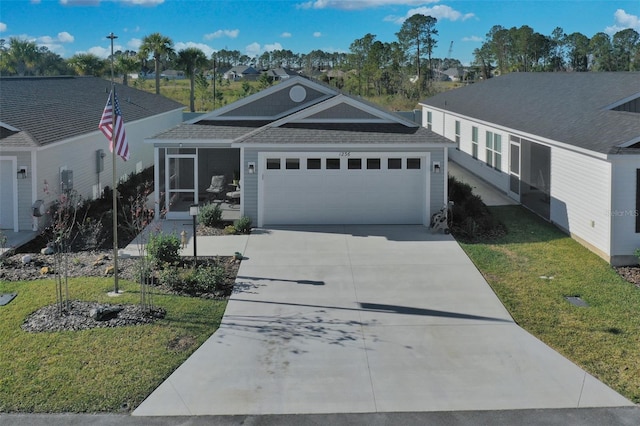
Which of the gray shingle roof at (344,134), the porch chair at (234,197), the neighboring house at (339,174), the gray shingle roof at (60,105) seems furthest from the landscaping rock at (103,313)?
the porch chair at (234,197)


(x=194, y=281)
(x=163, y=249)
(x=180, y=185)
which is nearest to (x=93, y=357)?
(x=194, y=281)

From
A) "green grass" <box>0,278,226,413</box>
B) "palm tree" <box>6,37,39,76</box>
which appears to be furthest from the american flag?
"palm tree" <box>6,37,39,76</box>

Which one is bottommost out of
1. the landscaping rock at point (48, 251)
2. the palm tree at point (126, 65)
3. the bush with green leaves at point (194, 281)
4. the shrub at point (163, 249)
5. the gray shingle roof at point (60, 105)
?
the bush with green leaves at point (194, 281)

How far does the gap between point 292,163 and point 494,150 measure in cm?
971

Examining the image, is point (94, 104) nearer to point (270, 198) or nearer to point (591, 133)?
point (270, 198)

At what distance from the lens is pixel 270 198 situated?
17.0m

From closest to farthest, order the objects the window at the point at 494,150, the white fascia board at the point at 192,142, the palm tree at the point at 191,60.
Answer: the white fascia board at the point at 192,142 < the window at the point at 494,150 < the palm tree at the point at 191,60

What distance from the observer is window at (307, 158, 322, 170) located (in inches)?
667

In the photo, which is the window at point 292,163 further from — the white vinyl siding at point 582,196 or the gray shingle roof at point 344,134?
the white vinyl siding at point 582,196

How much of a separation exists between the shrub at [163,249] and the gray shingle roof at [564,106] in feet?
31.1

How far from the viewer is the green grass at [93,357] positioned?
746 centimetres

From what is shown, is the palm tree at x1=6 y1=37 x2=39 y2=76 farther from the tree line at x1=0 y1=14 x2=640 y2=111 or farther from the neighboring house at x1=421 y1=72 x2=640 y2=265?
the neighboring house at x1=421 y1=72 x2=640 y2=265

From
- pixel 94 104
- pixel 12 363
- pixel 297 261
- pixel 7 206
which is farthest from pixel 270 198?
pixel 94 104

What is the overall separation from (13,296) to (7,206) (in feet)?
19.2
